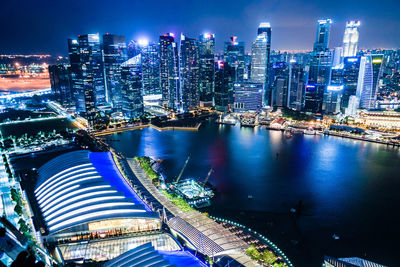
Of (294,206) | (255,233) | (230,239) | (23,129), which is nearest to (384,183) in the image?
(294,206)

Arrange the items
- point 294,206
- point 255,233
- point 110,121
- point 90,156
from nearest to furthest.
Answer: point 255,233 < point 294,206 < point 90,156 < point 110,121

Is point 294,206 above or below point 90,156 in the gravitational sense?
below

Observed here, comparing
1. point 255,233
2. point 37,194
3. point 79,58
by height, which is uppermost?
point 79,58

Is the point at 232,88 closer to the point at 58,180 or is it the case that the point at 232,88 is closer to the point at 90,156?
the point at 90,156

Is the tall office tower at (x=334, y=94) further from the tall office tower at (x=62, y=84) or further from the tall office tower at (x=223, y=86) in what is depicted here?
the tall office tower at (x=62, y=84)

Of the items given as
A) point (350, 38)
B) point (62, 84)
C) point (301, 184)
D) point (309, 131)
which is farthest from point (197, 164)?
point (350, 38)

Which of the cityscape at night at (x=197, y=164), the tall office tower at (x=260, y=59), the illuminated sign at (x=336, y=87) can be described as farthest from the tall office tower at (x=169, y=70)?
the illuminated sign at (x=336, y=87)

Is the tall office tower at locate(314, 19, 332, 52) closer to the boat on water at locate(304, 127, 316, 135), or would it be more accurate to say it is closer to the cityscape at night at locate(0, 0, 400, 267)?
the cityscape at night at locate(0, 0, 400, 267)

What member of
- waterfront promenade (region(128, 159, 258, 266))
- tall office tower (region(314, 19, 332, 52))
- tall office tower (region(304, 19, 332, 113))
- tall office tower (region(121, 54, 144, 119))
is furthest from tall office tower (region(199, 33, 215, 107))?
waterfront promenade (region(128, 159, 258, 266))
